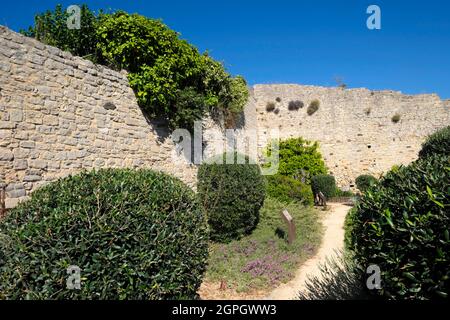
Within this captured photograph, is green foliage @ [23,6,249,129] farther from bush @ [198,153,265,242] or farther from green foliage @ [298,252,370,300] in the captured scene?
green foliage @ [298,252,370,300]

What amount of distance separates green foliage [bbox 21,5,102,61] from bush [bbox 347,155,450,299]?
6955 millimetres

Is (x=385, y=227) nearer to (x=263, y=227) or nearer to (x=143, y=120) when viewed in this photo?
(x=263, y=227)

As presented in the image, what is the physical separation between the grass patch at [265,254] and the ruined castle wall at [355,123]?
850 centimetres

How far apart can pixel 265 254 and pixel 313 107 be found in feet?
39.3

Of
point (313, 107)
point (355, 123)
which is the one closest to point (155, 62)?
point (313, 107)

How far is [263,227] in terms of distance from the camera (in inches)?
295

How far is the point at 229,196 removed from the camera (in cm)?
669

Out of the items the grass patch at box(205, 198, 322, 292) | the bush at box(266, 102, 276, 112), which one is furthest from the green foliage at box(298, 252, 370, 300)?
the bush at box(266, 102, 276, 112)

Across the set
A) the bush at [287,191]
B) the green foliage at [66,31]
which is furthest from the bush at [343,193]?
the green foliage at [66,31]

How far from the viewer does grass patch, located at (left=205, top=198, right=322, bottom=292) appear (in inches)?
193

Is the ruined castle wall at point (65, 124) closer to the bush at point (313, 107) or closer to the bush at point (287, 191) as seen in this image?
the bush at point (287, 191)

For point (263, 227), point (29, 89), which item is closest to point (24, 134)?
point (29, 89)

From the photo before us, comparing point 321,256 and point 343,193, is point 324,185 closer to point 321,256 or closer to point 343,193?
point 343,193

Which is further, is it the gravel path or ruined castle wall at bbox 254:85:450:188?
ruined castle wall at bbox 254:85:450:188
